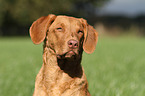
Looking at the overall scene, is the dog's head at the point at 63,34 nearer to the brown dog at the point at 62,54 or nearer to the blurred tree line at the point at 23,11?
the brown dog at the point at 62,54

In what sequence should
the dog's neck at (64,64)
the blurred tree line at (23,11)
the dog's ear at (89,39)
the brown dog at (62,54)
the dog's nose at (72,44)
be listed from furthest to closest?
the blurred tree line at (23,11) → the dog's ear at (89,39) → the dog's neck at (64,64) → the brown dog at (62,54) → the dog's nose at (72,44)

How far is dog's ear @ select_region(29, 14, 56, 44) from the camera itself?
3.93 metres

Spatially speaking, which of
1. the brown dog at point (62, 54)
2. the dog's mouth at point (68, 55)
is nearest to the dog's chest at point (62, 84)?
the brown dog at point (62, 54)

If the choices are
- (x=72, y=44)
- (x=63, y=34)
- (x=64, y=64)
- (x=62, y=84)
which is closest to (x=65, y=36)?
(x=63, y=34)

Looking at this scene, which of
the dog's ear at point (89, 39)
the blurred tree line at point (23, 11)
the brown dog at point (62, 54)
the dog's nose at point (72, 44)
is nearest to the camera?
the dog's nose at point (72, 44)

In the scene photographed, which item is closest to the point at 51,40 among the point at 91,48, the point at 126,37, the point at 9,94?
the point at 91,48

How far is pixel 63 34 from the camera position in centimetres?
385

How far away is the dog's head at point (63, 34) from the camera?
3699 mm

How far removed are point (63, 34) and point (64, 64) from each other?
0.51 m

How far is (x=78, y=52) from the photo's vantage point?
3.73 m

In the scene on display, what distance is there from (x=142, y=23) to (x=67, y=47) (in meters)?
52.6

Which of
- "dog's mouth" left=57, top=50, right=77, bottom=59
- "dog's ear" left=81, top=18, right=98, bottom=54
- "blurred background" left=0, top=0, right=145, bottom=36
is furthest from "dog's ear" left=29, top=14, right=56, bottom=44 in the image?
"blurred background" left=0, top=0, right=145, bottom=36

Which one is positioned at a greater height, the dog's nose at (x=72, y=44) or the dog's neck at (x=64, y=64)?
the dog's nose at (x=72, y=44)

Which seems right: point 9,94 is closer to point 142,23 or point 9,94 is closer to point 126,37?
point 126,37
